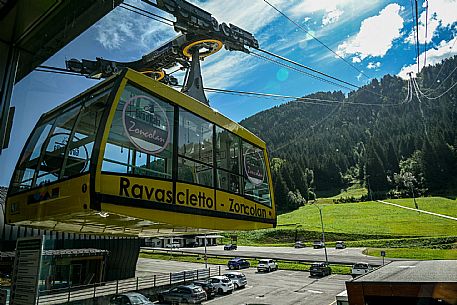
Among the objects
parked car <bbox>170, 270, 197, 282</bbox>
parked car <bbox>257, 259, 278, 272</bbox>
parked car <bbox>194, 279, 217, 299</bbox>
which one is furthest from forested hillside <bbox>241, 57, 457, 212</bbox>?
parked car <bbox>194, 279, 217, 299</bbox>

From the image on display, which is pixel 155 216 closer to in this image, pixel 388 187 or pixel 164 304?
pixel 164 304

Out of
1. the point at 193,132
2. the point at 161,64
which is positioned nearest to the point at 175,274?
the point at 161,64

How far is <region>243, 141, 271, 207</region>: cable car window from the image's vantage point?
2.92 m

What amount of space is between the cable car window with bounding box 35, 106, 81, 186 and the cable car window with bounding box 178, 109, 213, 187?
26.2 inches

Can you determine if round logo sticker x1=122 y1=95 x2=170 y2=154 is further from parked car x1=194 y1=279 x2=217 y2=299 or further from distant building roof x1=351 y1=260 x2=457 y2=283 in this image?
parked car x1=194 y1=279 x2=217 y2=299

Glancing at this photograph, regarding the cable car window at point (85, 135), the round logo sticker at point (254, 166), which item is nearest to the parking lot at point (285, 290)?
the round logo sticker at point (254, 166)

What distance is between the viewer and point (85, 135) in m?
1.56

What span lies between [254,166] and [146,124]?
1.62 metres

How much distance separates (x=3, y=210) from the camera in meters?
1.69

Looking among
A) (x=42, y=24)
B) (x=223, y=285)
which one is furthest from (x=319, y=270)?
(x=42, y=24)

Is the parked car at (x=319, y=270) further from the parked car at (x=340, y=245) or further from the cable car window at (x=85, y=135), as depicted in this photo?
the cable car window at (x=85, y=135)

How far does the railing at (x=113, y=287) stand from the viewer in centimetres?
162

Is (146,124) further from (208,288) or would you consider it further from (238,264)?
(238,264)

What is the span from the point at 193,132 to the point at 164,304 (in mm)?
6287
